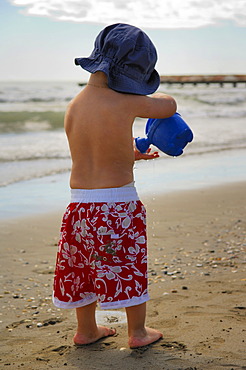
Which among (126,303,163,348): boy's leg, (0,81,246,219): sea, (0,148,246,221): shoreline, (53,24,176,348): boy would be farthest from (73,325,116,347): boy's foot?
(0,148,246,221): shoreline

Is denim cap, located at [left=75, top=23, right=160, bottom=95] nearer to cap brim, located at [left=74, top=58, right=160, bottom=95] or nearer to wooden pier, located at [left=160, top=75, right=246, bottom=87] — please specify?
cap brim, located at [left=74, top=58, right=160, bottom=95]

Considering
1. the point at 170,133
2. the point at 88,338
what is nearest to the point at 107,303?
the point at 88,338

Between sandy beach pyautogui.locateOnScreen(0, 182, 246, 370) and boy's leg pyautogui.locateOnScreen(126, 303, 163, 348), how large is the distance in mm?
39

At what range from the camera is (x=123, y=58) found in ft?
9.61

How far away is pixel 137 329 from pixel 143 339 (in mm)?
63

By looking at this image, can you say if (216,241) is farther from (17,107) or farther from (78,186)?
(17,107)

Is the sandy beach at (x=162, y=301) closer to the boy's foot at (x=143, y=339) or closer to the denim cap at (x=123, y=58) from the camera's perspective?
the boy's foot at (x=143, y=339)

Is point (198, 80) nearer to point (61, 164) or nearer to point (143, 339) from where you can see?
point (61, 164)

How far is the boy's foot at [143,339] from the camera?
3096mm

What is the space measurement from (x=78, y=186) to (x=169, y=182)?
17.7 ft

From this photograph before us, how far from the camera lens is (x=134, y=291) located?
2.97 metres

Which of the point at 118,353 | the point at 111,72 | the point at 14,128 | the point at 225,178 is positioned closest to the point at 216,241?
the point at 118,353

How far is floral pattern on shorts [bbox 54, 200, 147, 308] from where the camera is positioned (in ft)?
9.66

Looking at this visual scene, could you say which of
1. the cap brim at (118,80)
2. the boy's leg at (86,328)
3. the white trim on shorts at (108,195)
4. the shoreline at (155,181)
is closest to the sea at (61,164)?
the shoreline at (155,181)
